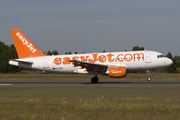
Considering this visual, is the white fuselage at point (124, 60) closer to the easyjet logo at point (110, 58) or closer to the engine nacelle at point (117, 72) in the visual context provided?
the easyjet logo at point (110, 58)

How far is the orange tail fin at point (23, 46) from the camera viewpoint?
3822 cm

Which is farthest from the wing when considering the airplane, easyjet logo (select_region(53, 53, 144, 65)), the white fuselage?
easyjet logo (select_region(53, 53, 144, 65))

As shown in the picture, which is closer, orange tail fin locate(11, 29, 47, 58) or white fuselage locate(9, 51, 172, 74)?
Result: white fuselage locate(9, 51, 172, 74)

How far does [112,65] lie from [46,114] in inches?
882

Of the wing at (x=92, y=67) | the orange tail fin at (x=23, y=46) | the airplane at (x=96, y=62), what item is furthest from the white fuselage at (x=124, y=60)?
the orange tail fin at (x=23, y=46)

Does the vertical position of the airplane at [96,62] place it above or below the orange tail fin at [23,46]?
below

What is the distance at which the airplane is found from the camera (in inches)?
1319

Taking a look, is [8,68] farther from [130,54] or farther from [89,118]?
[89,118]

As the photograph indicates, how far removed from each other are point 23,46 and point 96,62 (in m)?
11.8

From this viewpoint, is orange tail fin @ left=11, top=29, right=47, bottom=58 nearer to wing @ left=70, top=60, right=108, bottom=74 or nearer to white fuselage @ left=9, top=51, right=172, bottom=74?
white fuselage @ left=9, top=51, right=172, bottom=74

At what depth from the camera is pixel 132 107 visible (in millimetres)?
13875

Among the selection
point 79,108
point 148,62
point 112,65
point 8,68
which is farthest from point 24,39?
point 8,68

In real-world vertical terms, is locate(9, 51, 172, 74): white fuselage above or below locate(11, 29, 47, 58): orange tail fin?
below

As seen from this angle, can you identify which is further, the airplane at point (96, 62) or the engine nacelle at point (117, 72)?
the airplane at point (96, 62)
